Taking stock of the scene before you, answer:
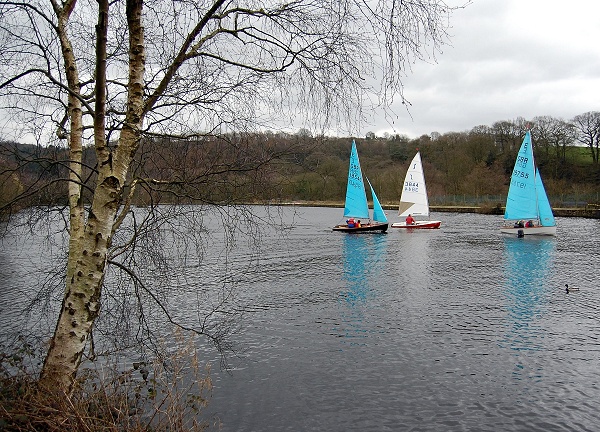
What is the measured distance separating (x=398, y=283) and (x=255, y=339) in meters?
8.59

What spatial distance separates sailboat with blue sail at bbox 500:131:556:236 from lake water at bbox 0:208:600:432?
15.6 m

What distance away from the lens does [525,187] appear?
3800cm

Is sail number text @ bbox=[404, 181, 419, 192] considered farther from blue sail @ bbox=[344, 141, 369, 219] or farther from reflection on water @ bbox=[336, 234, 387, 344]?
reflection on water @ bbox=[336, 234, 387, 344]

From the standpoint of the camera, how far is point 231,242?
5.93 metres

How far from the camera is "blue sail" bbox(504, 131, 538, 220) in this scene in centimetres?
3784

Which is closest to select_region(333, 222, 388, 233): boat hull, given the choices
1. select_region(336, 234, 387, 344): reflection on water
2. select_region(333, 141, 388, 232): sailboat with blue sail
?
select_region(333, 141, 388, 232): sailboat with blue sail

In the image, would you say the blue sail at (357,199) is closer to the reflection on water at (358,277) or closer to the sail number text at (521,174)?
the reflection on water at (358,277)

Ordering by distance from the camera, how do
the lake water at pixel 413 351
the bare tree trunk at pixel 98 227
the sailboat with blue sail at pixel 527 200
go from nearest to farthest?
the bare tree trunk at pixel 98 227, the lake water at pixel 413 351, the sailboat with blue sail at pixel 527 200

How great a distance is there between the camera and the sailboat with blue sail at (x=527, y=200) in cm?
3712

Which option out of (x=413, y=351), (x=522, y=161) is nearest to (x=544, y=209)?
(x=522, y=161)

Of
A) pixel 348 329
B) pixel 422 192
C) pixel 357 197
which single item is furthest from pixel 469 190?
pixel 348 329

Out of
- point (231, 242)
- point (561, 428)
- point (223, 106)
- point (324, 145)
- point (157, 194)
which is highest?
point (223, 106)

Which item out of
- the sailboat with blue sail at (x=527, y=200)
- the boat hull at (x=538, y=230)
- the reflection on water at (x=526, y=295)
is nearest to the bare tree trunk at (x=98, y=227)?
the reflection on water at (x=526, y=295)

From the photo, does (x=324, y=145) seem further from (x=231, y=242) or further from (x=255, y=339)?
(x=255, y=339)
